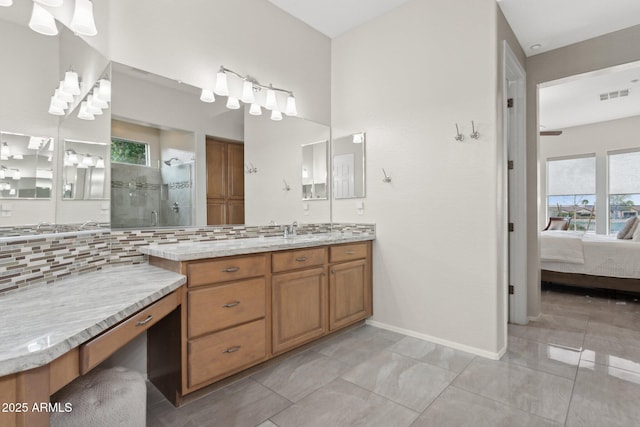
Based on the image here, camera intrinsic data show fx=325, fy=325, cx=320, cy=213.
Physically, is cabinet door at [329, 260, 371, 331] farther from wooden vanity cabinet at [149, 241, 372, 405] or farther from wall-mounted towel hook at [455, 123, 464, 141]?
wall-mounted towel hook at [455, 123, 464, 141]

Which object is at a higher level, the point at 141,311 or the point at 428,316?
the point at 141,311

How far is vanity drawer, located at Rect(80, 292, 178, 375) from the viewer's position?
3.28 feet

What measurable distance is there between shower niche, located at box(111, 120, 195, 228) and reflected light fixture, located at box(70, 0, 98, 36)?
52 cm

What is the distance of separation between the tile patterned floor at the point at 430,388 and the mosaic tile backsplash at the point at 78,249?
0.86 metres

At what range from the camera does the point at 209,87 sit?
2.42 metres

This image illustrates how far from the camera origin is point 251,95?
263 cm

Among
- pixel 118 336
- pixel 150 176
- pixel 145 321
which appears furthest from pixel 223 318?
pixel 150 176

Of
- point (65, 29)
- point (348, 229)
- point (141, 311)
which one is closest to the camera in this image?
point (141, 311)

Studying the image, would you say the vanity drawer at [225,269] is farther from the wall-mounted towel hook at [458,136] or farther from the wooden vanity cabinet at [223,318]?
the wall-mounted towel hook at [458,136]

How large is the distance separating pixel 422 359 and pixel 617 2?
310 cm

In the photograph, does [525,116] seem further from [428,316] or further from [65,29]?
[65,29]

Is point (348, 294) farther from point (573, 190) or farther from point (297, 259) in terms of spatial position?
point (573, 190)

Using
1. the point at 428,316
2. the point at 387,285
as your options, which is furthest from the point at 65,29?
the point at 428,316

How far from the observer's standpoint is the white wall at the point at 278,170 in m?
2.77
